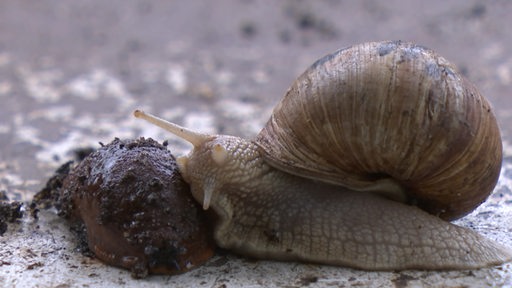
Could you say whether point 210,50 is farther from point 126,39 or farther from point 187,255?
point 187,255

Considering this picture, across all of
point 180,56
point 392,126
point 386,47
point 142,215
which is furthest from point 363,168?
point 180,56

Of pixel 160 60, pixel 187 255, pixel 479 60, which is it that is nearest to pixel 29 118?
pixel 160 60

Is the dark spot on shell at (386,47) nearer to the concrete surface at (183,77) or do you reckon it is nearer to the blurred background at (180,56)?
the concrete surface at (183,77)

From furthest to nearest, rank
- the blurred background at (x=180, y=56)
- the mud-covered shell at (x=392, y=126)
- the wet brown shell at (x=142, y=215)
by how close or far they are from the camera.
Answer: the blurred background at (x=180, y=56)
the wet brown shell at (x=142, y=215)
the mud-covered shell at (x=392, y=126)

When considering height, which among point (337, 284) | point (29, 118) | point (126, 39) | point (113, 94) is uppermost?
point (126, 39)

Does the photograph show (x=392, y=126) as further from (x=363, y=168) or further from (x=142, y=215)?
(x=142, y=215)

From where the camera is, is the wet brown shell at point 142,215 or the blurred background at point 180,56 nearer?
the wet brown shell at point 142,215

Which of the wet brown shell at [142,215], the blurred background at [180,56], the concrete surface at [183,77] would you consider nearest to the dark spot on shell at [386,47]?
the concrete surface at [183,77]

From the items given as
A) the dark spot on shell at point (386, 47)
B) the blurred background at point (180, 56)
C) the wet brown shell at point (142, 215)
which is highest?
the blurred background at point (180, 56)
